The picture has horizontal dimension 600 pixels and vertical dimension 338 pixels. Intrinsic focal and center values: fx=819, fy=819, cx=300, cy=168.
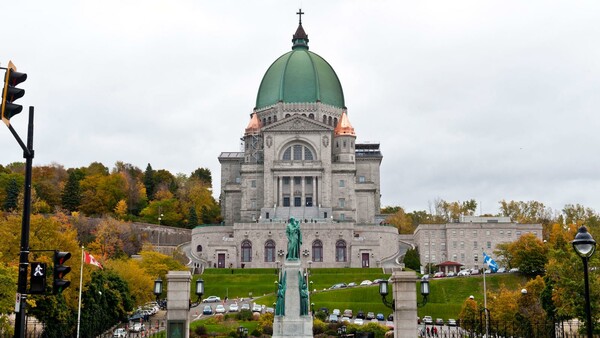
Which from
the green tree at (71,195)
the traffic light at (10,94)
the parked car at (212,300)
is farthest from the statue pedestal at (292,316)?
the green tree at (71,195)

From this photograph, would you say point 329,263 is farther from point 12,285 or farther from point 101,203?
point 12,285

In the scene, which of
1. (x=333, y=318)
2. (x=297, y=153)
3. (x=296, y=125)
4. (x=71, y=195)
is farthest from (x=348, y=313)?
(x=71, y=195)

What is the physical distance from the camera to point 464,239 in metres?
109

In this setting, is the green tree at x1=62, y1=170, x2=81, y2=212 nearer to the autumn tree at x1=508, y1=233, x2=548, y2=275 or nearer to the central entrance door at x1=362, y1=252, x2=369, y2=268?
the central entrance door at x1=362, y1=252, x2=369, y2=268

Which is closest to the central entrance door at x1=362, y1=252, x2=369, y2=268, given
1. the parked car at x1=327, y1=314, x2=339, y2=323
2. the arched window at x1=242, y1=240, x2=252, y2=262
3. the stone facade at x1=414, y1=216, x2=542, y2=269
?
the stone facade at x1=414, y1=216, x2=542, y2=269

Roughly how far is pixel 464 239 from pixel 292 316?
69895 millimetres

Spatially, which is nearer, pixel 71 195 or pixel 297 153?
pixel 297 153

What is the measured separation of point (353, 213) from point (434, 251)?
13.7 meters

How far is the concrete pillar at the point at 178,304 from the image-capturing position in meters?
32.6

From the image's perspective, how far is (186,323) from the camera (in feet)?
107

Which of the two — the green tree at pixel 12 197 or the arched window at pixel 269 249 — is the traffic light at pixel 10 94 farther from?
the green tree at pixel 12 197

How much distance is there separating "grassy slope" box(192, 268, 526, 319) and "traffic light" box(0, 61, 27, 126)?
5656cm

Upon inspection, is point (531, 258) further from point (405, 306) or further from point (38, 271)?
point (38, 271)

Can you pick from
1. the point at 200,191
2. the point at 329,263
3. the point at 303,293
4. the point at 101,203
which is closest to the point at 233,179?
the point at 200,191
